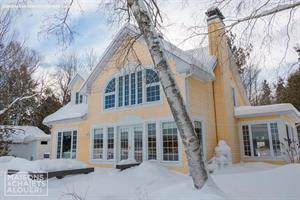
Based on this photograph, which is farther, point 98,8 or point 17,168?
point 17,168

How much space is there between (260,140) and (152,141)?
5443mm

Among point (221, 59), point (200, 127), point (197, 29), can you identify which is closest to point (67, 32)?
point (197, 29)

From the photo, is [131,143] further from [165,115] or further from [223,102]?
[223,102]

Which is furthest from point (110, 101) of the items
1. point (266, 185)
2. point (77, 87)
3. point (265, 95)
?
point (265, 95)

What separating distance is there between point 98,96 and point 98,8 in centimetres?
693

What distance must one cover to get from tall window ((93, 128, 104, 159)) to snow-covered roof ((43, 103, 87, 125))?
1.44 m

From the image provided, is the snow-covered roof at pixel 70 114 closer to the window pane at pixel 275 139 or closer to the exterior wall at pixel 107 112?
the exterior wall at pixel 107 112

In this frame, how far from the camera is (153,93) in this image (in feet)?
36.3

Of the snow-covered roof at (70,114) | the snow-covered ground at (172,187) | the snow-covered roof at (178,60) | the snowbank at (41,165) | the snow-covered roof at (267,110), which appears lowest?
the snow-covered ground at (172,187)

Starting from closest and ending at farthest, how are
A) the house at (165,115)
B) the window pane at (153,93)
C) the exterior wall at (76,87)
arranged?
the house at (165,115)
the window pane at (153,93)
the exterior wall at (76,87)

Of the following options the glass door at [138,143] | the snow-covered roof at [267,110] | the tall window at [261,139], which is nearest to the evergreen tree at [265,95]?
the snow-covered roof at [267,110]

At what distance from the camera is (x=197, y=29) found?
5.40 m

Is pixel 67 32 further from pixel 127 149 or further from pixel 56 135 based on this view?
pixel 56 135

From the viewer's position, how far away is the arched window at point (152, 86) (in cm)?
1095
